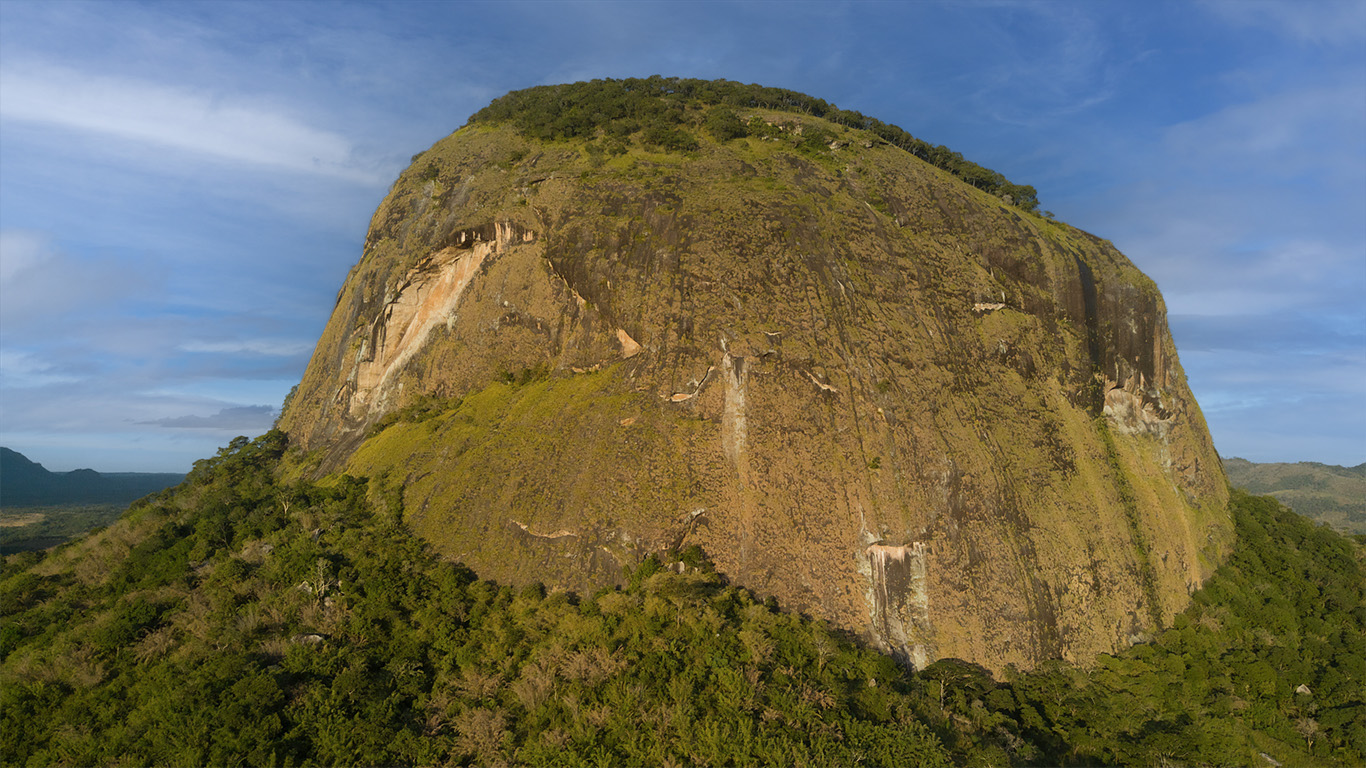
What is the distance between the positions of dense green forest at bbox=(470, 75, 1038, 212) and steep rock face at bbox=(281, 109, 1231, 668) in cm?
158

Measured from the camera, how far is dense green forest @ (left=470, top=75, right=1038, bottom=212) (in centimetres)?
3591

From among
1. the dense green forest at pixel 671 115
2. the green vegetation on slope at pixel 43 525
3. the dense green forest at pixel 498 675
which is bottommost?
the green vegetation on slope at pixel 43 525

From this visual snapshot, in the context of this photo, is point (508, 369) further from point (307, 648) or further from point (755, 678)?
point (755, 678)

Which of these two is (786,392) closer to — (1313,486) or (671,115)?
(671,115)

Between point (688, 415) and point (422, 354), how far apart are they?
1614 cm

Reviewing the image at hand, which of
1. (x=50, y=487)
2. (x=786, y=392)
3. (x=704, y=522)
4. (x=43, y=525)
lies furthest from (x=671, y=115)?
(x=50, y=487)

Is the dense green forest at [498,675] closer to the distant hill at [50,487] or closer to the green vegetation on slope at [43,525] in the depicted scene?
the green vegetation on slope at [43,525]

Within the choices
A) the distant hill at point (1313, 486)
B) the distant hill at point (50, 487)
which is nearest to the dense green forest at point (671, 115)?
the distant hill at point (1313, 486)

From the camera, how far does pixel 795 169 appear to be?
3366cm

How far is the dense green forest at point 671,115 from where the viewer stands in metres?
35.9

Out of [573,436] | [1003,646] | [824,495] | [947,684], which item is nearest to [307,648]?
[573,436]

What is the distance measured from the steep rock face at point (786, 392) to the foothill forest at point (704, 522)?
164 mm

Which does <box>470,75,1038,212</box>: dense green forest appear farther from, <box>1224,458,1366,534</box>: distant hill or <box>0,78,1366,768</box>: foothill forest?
<box>1224,458,1366,534</box>: distant hill

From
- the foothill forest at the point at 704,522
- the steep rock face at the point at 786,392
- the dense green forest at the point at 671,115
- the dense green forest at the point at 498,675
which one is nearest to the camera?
the dense green forest at the point at 498,675
